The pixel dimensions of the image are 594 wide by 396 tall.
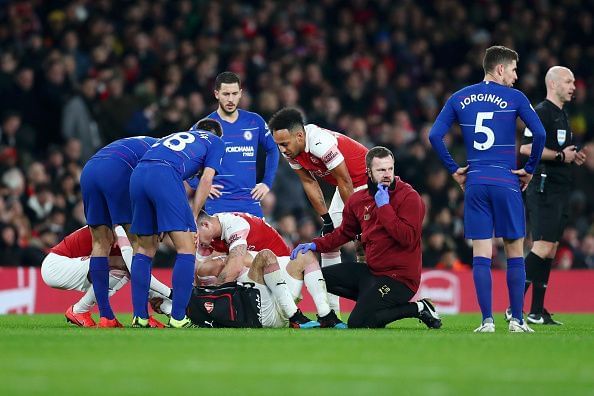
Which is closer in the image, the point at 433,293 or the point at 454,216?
the point at 433,293

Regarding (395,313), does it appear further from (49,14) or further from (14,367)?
(49,14)

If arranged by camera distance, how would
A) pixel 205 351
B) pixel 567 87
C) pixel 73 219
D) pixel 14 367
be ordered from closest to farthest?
pixel 14 367 < pixel 205 351 < pixel 567 87 < pixel 73 219

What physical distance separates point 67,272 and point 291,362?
4.80 metres

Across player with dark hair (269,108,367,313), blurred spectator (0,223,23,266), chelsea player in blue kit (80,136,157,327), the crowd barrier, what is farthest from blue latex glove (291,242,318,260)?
blurred spectator (0,223,23,266)

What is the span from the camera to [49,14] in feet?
61.7

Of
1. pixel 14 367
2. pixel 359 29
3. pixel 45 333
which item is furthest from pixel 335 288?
pixel 359 29

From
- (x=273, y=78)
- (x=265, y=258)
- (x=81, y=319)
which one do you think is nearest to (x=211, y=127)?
(x=265, y=258)

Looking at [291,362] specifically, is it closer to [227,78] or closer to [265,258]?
[265,258]

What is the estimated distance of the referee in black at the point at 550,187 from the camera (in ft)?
40.0

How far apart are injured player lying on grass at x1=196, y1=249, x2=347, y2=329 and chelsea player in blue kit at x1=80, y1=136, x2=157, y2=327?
3.62 ft

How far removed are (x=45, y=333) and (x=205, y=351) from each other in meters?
2.23

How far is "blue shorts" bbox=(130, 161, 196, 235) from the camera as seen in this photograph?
A: 10070 mm

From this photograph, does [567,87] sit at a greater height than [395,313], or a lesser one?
greater

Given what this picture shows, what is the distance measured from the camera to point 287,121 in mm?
11320
